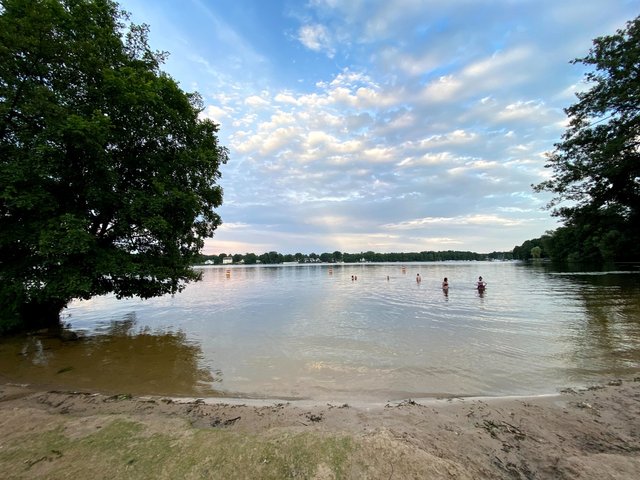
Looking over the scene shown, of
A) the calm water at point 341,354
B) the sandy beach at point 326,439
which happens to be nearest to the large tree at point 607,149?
the calm water at point 341,354

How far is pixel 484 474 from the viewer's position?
11.2 ft

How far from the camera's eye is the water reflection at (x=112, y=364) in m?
7.56

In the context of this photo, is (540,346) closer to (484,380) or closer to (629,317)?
(484,380)

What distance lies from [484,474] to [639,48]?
1395 inches

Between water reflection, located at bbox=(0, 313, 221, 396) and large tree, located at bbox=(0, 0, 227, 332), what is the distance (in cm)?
192

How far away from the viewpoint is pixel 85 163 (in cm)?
1210

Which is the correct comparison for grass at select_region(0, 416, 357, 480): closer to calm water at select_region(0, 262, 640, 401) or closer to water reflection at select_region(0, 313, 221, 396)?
calm water at select_region(0, 262, 640, 401)

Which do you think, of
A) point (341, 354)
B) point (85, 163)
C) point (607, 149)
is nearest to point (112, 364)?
point (341, 354)

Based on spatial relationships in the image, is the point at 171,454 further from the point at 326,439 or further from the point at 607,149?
the point at 607,149

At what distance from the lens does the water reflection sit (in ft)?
24.8

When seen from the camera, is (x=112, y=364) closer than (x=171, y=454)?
No

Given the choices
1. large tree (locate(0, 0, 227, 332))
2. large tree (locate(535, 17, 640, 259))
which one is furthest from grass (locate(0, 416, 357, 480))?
large tree (locate(535, 17, 640, 259))

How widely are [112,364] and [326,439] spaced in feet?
28.4

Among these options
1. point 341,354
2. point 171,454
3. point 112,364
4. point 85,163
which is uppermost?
point 85,163
